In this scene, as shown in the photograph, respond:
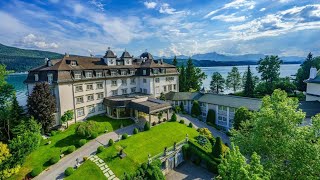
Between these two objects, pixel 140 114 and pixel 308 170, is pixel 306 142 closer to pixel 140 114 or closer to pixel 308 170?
pixel 308 170

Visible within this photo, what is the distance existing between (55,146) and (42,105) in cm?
687

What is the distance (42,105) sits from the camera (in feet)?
A: 103

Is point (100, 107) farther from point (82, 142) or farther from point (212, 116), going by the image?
point (212, 116)

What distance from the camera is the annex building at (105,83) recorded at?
36.4 meters

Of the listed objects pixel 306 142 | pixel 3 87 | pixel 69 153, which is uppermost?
pixel 3 87

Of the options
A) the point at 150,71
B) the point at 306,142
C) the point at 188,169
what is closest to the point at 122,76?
the point at 150,71

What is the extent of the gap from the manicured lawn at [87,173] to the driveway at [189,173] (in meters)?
8.94

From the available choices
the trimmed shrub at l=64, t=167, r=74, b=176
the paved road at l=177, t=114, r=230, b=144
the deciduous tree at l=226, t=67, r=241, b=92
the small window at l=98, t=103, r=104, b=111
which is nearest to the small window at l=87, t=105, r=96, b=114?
the small window at l=98, t=103, r=104, b=111

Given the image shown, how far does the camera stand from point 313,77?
39750mm

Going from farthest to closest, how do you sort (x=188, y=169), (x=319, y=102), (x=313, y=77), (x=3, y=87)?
1. (x=313, y=77)
2. (x=319, y=102)
3. (x=3, y=87)
4. (x=188, y=169)

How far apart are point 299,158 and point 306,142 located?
1155 millimetres

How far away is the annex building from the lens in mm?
36438

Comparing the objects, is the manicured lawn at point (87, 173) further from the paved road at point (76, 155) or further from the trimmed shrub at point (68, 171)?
the paved road at point (76, 155)

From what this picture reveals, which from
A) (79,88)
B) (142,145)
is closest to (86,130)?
(142,145)
